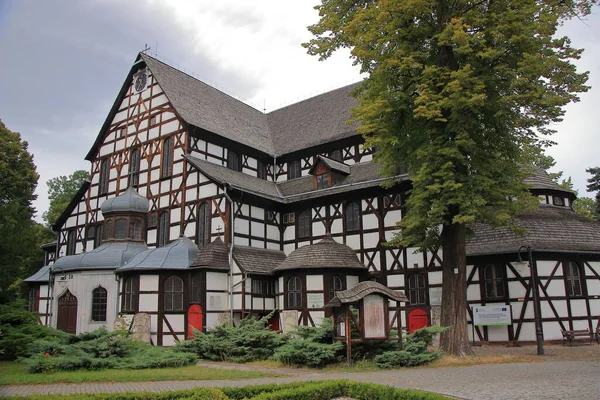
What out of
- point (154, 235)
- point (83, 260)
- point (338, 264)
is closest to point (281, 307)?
point (338, 264)

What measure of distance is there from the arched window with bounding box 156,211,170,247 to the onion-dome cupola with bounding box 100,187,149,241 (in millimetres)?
1049

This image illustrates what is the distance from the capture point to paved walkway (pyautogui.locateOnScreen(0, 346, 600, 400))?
11.0m

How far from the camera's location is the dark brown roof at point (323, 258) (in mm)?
24875

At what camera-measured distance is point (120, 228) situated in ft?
96.0

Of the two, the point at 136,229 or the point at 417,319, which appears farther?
the point at 136,229

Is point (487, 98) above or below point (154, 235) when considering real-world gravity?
above

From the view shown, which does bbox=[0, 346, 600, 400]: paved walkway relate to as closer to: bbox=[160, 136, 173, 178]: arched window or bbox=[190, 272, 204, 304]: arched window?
bbox=[190, 272, 204, 304]: arched window

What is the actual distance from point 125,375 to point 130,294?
10.9m

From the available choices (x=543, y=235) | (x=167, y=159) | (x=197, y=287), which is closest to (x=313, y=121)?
(x=167, y=159)

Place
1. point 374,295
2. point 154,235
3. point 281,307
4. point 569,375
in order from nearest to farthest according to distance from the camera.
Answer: point 569,375 → point 374,295 → point 281,307 → point 154,235

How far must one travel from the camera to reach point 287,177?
109 ft

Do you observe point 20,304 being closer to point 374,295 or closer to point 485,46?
point 374,295

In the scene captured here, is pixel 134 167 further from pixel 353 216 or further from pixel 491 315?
pixel 491 315

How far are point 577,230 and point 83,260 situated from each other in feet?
78.4
